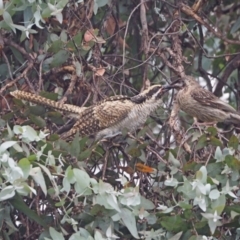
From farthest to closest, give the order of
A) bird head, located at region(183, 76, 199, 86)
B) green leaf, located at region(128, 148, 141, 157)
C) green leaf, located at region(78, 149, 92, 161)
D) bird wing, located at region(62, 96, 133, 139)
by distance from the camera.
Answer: bird head, located at region(183, 76, 199, 86) < bird wing, located at region(62, 96, 133, 139) < green leaf, located at region(128, 148, 141, 157) < green leaf, located at region(78, 149, 92, 161)

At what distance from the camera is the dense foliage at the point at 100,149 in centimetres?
304

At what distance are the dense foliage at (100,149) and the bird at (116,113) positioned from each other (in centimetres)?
6

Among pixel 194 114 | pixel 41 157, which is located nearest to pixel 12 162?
pixel 41 157

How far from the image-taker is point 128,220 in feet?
9.96

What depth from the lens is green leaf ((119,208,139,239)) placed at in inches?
119

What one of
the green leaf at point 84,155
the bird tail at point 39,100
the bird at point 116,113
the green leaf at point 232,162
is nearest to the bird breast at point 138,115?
the bird at point 116,113

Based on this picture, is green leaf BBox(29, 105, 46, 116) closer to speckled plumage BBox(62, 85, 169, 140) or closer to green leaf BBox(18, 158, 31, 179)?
speckled plumage BBox(62, 85, 169, 140)

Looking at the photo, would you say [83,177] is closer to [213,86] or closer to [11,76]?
[11,76]

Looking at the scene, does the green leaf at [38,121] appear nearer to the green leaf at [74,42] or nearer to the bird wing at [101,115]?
the bird wing at [101,115]

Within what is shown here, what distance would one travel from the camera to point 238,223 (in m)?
3.17

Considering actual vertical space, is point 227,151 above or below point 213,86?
above

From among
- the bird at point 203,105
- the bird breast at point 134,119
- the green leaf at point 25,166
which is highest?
the green leaf at point 25,166

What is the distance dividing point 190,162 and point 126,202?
14.8 inches

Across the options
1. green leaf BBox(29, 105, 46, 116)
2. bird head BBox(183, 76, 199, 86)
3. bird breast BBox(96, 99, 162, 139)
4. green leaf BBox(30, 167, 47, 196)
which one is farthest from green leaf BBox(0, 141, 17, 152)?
bird head BBox(183, 76, 199, 86)
